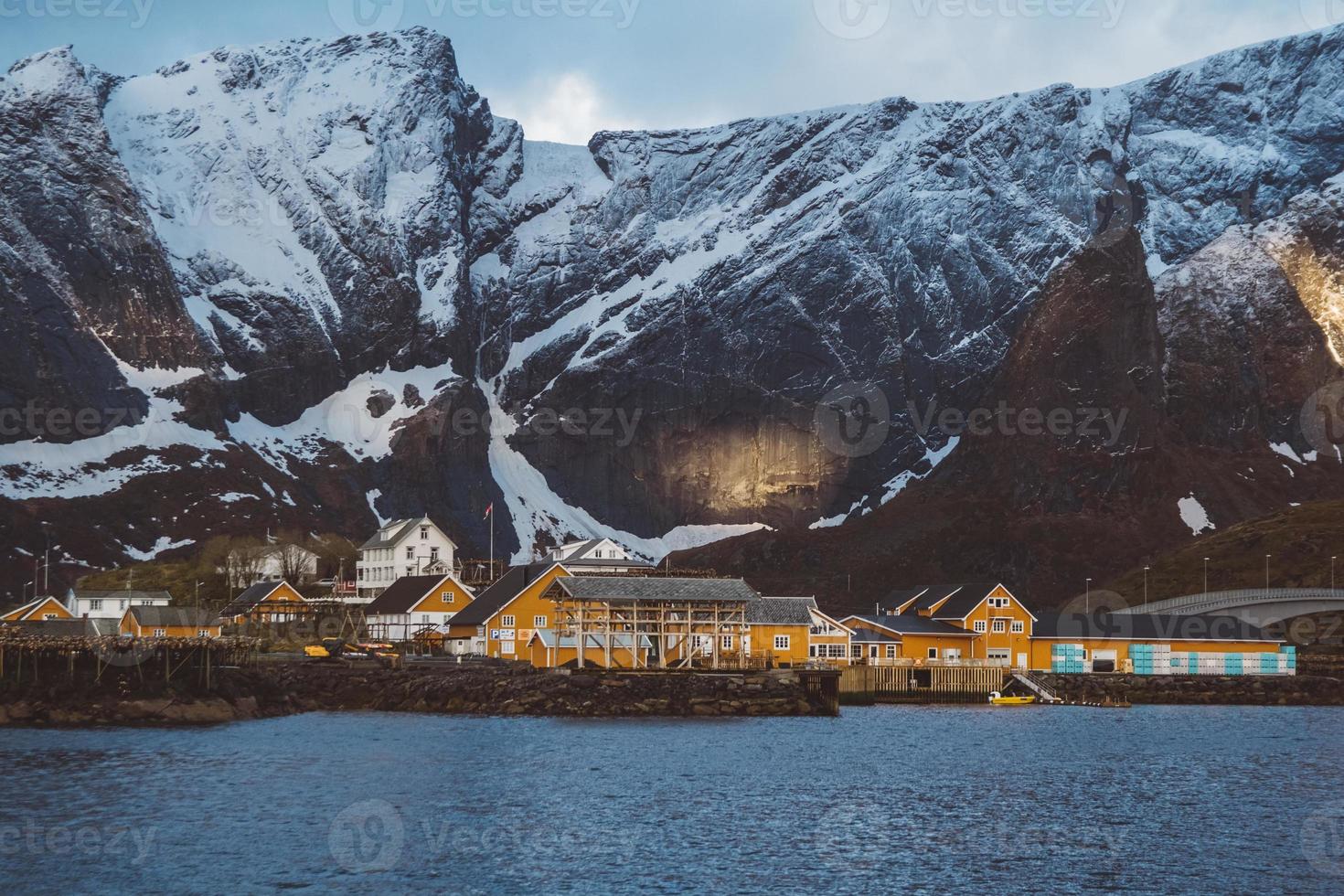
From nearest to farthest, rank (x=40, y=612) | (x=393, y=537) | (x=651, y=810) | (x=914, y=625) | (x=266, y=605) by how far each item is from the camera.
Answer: (x=651, y=810) → (x=914, y=625) → (x=40, y=612) → (x=266, y=605) → (x=393, y=537)

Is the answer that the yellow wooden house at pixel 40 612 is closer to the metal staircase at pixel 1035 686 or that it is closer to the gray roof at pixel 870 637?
the gray roof at pixel 870 637

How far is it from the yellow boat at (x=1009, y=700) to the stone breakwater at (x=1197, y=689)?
2.22 meters

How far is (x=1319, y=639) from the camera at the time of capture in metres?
150

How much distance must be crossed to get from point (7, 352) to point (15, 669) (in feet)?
380

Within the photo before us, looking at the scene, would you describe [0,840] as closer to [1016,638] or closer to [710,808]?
[710,808]

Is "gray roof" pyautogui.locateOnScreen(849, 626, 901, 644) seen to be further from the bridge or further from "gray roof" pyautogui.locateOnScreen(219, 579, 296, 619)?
"gray roof" pyautogui.locateOnScreen(219, 579, 296, 619)

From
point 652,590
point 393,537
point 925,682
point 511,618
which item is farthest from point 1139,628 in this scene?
point 393,537

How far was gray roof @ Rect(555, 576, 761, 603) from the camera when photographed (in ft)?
319

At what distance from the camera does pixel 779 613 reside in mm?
112562

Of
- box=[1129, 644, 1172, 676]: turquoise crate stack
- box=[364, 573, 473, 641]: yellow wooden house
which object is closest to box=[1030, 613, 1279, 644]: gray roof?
box=[1129, 644, 1172, 676]: turquoise crate stack

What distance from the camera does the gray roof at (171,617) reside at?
122m

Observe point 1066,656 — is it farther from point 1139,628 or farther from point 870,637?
point 870,637

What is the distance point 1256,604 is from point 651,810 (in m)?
94.4

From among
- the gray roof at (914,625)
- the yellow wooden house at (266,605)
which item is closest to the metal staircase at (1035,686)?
the gray roof at (914,625)
